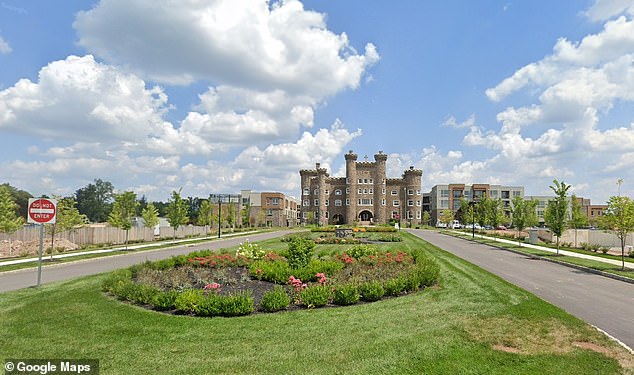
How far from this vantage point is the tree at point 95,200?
382 feet

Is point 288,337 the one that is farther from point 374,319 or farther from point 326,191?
point 326,191

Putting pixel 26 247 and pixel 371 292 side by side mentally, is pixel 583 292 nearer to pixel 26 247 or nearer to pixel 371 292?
pixel 371 292

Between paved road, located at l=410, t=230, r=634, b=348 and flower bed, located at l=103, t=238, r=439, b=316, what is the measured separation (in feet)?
12.5

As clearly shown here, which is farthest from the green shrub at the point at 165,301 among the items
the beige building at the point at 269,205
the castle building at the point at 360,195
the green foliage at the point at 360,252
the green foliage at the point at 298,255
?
the beige building at the point at 269,205

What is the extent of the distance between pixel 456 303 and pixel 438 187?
4259 inches

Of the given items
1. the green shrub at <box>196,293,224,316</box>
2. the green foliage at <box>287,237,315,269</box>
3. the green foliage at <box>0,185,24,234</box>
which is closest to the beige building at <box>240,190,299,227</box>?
the green foliage at <box>0,185,24,234</box>

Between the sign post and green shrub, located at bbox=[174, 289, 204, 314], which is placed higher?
the sign post

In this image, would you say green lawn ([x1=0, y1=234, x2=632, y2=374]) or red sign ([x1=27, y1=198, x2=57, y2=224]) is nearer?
green lawn ([x1=0, y1=234, x2=632, y2=374])

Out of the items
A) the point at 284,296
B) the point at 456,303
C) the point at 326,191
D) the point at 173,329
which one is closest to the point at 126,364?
the point at 173,329

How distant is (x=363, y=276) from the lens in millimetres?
12711

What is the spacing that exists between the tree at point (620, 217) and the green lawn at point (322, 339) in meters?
14.5

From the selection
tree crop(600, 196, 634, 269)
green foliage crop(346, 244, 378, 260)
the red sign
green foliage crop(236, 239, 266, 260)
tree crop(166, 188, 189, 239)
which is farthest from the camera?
tree crop(166, 188, 189, 239)

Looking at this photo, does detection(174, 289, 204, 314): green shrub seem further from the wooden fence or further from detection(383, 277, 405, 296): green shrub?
the wooden fence

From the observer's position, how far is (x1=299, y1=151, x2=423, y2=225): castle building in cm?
9000
